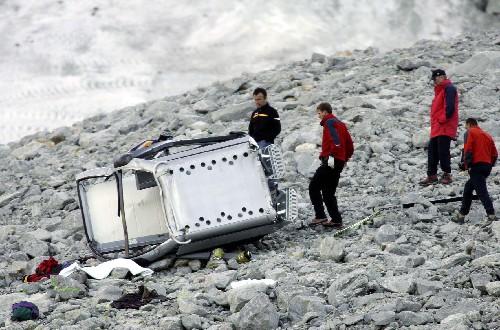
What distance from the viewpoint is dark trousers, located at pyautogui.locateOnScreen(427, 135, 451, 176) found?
1139cm

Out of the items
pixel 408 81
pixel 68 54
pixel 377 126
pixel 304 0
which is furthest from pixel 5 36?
pixel 377 126

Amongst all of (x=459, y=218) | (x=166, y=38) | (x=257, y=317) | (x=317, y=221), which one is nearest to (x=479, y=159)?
(x=459, y=218)

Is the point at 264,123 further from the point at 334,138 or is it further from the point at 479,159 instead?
the point at 479,159

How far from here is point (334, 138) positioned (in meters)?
9.98

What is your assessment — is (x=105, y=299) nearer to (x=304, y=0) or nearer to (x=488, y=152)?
(x=488, y=152)

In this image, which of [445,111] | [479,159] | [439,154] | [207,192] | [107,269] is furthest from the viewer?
[439,154]

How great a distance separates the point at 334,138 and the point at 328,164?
35 centimetres

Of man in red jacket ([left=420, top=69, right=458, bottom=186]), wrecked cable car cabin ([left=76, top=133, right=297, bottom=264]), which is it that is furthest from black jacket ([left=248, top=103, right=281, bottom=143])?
man in red jacket ([left=420, top=69, right=458, bottom=186])

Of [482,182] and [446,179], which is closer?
[482,182]

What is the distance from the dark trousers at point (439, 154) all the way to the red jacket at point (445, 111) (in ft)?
0.24

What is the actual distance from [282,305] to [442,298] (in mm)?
1058

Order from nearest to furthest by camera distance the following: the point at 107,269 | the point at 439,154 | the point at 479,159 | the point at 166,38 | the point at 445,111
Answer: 1. the point at 107,269
2. the point at 479,159
3. the point at 445,111
4. the point at 439,154
5. the point at 166,38

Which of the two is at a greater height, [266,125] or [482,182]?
[266,125]

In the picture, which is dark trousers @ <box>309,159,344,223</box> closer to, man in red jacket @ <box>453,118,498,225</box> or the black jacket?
the black jacket
